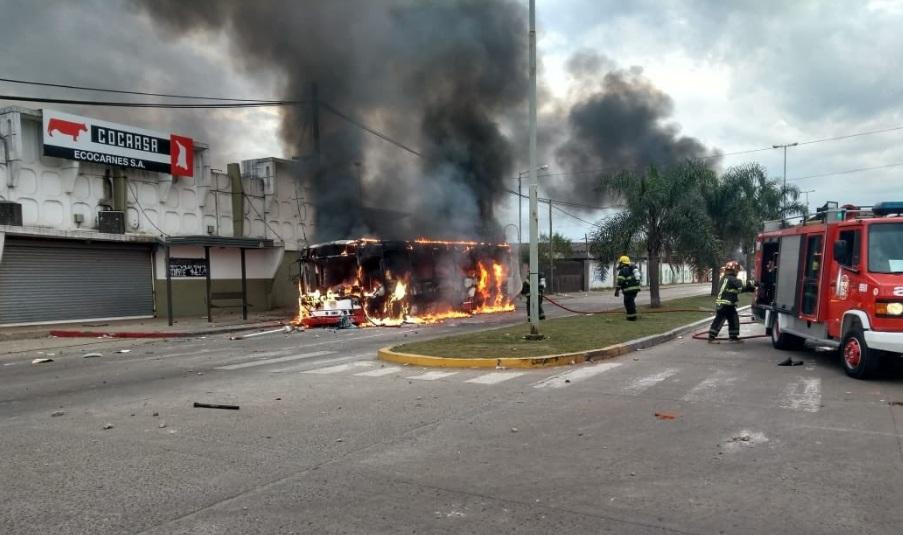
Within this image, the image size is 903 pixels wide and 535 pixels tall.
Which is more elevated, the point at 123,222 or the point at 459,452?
the point at 123,222

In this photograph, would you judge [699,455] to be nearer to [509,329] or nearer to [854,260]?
[854,260]

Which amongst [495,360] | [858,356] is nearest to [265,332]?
[495,360]

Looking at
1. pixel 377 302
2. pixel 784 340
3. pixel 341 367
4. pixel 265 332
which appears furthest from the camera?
pixel 377 302

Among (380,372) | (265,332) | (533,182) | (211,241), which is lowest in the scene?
(265,332)

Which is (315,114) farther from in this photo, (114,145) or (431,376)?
(431,376)

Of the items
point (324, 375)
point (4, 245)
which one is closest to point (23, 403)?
point (324, 375)

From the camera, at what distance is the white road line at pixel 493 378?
7.89 m

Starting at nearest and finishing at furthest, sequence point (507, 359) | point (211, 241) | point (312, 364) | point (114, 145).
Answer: point (507, 359) < point (312, 364) < point (114, 145) < point (211, 241)

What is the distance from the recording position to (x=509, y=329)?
13.7 meters

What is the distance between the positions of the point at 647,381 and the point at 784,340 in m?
4.30

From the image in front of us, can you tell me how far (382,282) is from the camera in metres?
17.5

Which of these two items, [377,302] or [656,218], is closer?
[377,302]

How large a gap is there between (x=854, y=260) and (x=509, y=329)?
692 centimetres

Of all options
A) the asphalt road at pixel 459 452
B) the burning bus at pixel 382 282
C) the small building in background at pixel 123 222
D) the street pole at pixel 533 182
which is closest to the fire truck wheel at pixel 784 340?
the asphalt road at pixel 459 452
